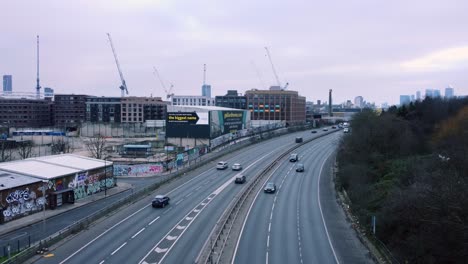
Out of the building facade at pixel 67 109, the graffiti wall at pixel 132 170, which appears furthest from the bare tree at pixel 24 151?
the building facade at pixel 67 109

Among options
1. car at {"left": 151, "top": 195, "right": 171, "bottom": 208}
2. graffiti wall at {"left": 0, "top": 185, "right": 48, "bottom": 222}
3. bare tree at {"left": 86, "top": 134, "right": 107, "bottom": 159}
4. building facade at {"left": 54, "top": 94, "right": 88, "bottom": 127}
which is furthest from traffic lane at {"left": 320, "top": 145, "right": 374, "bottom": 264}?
building facade at {"left": 54, "top": 94, "right": 88, "bottom": 127}

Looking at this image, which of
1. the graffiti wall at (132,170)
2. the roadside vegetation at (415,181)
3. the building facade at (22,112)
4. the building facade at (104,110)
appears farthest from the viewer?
the building facade at (104,110)

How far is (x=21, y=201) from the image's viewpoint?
31.6m

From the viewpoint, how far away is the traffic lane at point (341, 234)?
23.4m

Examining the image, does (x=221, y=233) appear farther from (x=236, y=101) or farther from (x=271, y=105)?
(x=236, y=101)

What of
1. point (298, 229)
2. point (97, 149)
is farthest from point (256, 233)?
point (97, 149)

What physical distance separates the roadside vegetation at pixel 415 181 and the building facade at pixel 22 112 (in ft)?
465

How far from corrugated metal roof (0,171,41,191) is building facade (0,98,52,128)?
443ft

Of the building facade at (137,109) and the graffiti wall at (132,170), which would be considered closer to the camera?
the graffiti wall at (132,170)

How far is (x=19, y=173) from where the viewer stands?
34.9 m

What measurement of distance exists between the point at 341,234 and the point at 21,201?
24.4m

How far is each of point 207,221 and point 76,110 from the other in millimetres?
156365

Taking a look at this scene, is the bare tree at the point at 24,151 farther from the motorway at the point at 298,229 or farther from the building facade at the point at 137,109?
the building facade at the point at 137,109

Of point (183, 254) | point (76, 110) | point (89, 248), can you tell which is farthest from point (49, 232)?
point (76, 110)
